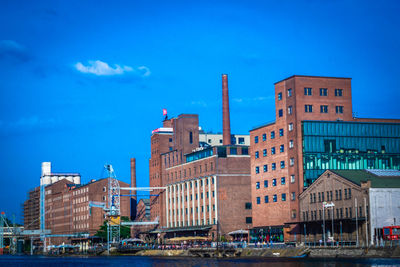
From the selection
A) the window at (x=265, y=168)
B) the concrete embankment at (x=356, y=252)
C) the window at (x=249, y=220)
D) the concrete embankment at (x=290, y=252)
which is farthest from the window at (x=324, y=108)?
the window at (x=249, y=220)

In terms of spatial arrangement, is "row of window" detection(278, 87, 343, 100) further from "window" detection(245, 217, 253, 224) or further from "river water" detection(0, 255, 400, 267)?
"river water" detection(0, 255, 400, 267)

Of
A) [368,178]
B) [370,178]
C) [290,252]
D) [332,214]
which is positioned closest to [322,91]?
[370,178]

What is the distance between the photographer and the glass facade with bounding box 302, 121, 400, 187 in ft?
443

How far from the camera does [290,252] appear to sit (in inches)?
4493

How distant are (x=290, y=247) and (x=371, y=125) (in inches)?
1512

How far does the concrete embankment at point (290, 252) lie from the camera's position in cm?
9831

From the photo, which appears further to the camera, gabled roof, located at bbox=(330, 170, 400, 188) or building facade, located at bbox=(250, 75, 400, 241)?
building facade, located at bbox=(250, 75, 400, 241)

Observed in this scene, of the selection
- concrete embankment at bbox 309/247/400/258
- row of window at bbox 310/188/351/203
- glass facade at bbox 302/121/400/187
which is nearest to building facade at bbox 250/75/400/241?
glass facade at bbox 302/121/400/187

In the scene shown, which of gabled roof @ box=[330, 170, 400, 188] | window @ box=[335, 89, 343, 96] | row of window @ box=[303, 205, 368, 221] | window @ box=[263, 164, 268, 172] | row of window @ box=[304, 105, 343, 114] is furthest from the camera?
window @ box=[263, 164, 268, 172]

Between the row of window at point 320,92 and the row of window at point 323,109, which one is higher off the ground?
the row of window at point 320,92

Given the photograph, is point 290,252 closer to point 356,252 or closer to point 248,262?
point 248,262

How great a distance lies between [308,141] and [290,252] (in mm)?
29205

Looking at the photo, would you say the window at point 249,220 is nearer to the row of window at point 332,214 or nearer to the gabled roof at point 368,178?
the row of window at point 332,214

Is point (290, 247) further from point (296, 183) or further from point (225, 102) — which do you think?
point (225, 102)
